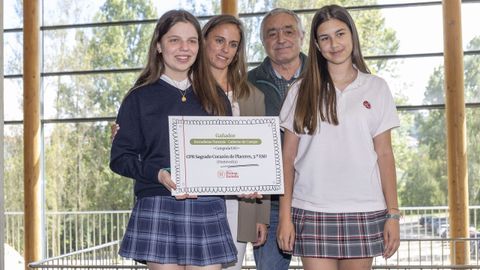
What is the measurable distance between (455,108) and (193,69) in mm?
6815

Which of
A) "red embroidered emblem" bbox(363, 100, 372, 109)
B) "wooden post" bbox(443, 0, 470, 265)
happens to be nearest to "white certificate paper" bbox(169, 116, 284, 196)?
"red embroidered emblem" bbox(363, 100, 372, 109)

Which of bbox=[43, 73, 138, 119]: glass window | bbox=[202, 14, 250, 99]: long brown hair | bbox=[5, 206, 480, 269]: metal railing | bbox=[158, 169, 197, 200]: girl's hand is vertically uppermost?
bbox=[43, 73, 138, 119]: glass window

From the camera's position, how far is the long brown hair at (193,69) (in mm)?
2965

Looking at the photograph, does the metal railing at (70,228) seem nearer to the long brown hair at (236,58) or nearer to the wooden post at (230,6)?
the wooden post at (230,6)

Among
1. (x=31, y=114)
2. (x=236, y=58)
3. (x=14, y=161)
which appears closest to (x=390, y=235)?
(x=236, y=58)

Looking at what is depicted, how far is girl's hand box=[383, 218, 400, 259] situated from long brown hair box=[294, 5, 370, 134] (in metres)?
0.44

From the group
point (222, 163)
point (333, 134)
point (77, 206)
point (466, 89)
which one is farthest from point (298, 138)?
point (77, 206)

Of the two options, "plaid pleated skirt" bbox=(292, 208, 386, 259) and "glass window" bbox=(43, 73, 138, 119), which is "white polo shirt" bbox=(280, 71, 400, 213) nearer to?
"plaid pleated skirt" bbox=(292, 208, 386, 259)

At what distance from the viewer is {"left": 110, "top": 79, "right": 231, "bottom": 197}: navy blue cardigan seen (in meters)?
2.85

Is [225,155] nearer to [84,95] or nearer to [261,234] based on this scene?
[261,234]

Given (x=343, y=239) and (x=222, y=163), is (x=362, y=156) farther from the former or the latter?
(x=222, y=163)

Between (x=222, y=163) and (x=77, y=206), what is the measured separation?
8.11 meters

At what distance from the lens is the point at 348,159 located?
10.0 feet

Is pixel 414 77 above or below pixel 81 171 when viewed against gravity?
→ above
